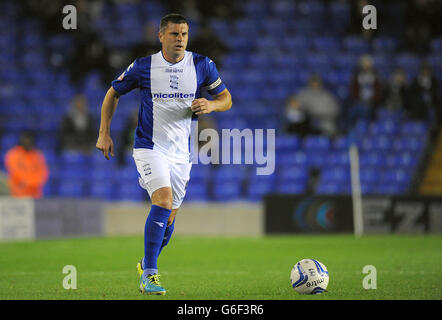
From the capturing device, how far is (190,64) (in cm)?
664

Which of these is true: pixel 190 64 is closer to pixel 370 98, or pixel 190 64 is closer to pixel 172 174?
pixel 172 174

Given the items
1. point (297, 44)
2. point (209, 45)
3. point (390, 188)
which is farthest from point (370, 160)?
point (209, 45)

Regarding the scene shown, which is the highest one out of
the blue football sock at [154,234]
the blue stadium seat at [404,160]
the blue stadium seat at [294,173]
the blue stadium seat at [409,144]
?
the blue stadium seat at [409,144]

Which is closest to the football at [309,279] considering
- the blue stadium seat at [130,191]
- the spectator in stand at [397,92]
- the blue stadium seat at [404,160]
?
the blue stadium seat at [130,191]

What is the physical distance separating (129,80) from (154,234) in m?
1.36

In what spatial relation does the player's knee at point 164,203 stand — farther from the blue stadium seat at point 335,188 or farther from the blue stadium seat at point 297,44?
the blue stadium seat at point 297,44

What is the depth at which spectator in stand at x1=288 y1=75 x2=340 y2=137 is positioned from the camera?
17.3 meters

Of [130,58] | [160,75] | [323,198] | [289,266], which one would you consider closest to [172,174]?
[160,75]

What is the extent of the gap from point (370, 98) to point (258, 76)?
3.39 m

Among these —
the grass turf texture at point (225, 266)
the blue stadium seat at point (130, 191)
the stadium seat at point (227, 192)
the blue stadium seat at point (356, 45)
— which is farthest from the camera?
the blue stadium seat at point (356, 45)

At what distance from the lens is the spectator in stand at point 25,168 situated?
15305mm

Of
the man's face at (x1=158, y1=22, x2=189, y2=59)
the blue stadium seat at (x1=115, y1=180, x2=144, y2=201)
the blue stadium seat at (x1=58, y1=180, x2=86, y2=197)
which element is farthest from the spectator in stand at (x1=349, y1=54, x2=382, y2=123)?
the man's face at (x1=158, y1=22, x2=189, y2=59)

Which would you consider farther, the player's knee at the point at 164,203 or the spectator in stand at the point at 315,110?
the spectator in stand at the point at 315,110

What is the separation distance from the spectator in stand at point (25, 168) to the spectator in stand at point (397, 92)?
328 inches
